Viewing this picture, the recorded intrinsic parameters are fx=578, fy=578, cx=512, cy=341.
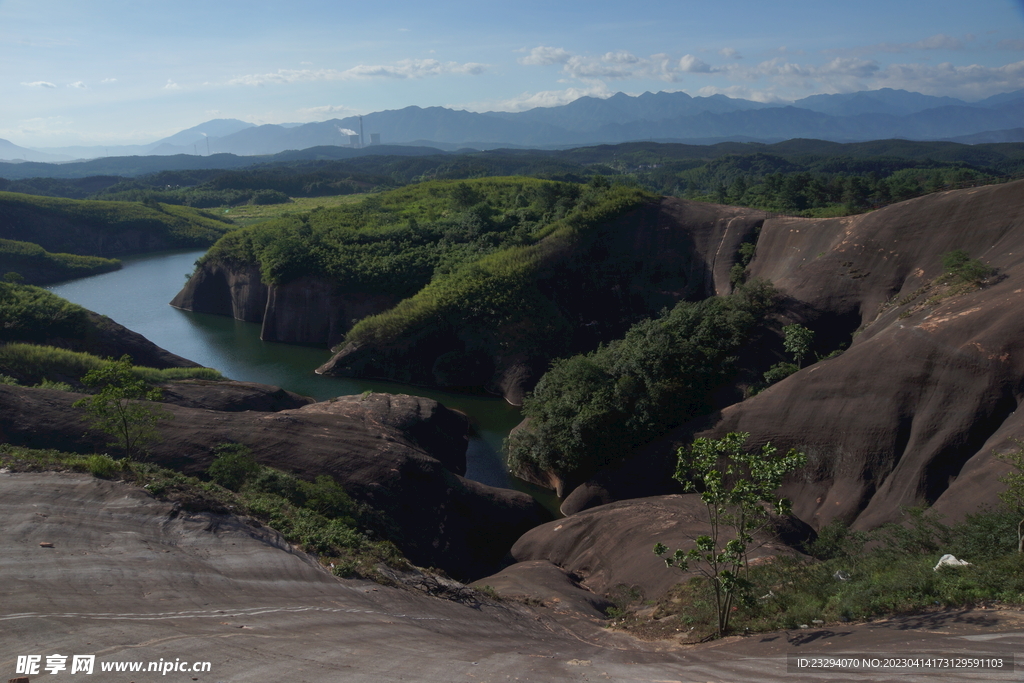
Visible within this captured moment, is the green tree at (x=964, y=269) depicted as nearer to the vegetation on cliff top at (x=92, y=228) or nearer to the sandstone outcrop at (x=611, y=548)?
the sandstone outcrop at (x=611, y=548)

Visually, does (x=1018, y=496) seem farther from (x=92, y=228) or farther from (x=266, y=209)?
(x=266, y=209)

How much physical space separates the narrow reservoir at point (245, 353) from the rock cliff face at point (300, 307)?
1096mm

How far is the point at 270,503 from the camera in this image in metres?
14.7

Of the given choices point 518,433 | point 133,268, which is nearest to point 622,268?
point 518,433

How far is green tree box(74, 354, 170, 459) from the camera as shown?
1508 cm

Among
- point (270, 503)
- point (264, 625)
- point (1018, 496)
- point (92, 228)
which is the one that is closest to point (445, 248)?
point (270, 503)

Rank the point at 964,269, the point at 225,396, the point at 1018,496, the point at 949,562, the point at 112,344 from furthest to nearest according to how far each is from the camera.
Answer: the point at 112,344, the point at 225,396, the point at 964,269, the point at 1018,496, the point at 949,562

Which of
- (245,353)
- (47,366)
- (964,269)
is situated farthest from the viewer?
(245,353)

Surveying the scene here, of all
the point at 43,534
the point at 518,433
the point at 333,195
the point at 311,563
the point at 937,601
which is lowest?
the point at 518,433

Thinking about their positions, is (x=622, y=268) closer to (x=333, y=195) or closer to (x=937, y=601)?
(x=937, y=601)

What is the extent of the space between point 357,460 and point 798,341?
19233 mm

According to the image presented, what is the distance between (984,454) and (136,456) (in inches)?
924

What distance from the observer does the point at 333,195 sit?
479 ft

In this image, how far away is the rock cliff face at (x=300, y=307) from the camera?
44188 mm
